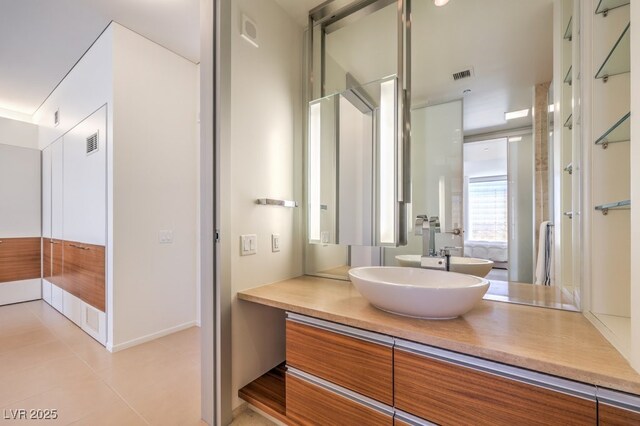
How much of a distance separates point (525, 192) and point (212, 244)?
63.2 inches

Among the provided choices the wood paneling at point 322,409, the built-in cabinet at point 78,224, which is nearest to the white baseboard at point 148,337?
the built-in cabinet at point 78,224

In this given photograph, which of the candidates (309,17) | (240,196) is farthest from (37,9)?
(240,196)

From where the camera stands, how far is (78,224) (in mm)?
2887

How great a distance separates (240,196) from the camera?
153 centimetres

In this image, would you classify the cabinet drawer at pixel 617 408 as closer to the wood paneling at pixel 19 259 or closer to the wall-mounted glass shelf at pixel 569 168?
the wall-mounted glass shelf at pixel 569 168

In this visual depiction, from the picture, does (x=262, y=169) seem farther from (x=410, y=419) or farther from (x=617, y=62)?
(x=617, y=62)

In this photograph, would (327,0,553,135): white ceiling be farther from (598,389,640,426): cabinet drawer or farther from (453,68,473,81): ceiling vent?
(598,389,640,426): cabinet drawer

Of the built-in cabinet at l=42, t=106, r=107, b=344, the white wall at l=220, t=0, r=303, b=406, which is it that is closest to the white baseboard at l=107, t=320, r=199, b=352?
the built-in cabinet at l=42, t=106, r=107, b=344

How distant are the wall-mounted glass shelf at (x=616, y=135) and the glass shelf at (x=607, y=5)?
45 centimetres

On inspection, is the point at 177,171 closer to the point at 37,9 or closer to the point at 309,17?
the point at 37,9

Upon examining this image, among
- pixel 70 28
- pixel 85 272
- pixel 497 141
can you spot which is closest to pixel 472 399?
pixel 497 141

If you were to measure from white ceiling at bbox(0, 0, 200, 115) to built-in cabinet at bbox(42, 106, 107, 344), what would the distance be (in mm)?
709

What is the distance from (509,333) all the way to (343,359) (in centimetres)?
62

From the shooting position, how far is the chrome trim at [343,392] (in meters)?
1.06
